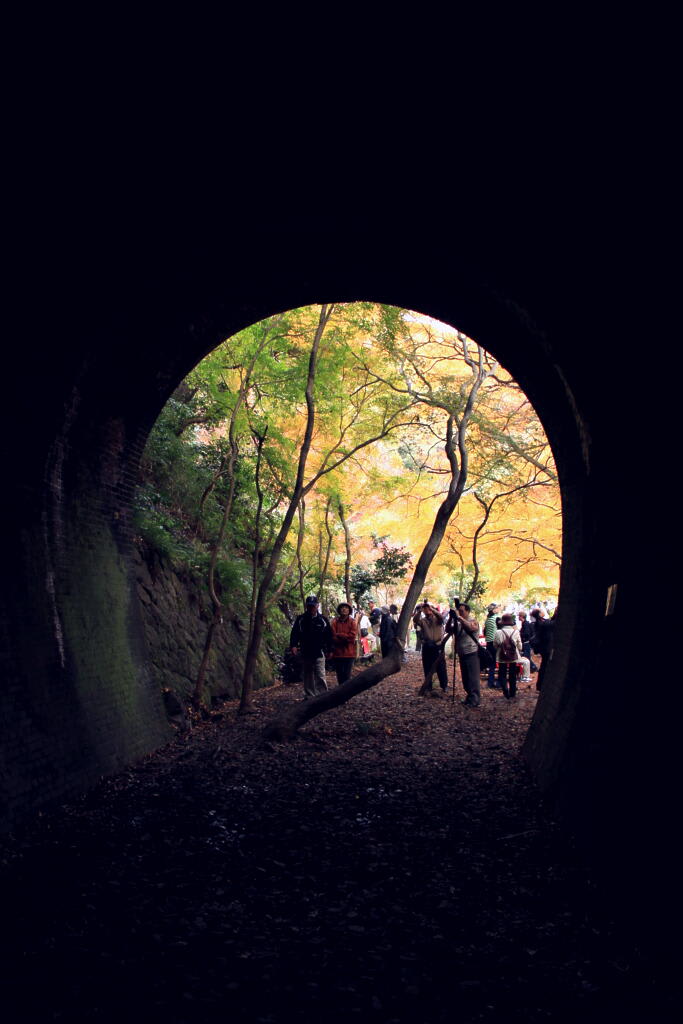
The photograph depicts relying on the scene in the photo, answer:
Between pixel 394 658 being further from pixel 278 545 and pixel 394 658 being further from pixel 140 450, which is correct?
pixel 140 450

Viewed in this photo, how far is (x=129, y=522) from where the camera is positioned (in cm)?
840

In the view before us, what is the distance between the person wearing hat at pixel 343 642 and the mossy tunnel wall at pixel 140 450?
13.6 ft

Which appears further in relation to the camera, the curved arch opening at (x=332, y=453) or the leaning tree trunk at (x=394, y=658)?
the curved arch opening at (x=332, y=453)

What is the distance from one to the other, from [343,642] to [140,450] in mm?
5445

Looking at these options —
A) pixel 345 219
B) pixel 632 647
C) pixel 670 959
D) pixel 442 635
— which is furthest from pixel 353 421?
pixel 670 959

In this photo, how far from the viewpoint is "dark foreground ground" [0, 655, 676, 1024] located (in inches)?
110

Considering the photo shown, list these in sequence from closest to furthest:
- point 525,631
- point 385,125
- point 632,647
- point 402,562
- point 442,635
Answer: point 632,647, point 385,125, point 442,635, point 525,631, point 402,562

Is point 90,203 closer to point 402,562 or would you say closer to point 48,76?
point 48,76

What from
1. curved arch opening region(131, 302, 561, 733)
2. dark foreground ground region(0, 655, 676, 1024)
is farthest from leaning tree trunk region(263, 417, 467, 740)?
dark foreground ground region(0, 655, 676, 1024)

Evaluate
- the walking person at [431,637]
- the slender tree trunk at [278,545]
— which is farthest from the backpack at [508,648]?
the slender tree trunk at [278,545]

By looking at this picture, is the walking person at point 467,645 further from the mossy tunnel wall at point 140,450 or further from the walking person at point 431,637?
the mossy tunnel wall at point 140,450

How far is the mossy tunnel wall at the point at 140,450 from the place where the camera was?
15.9ft

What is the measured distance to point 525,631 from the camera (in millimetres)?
19734

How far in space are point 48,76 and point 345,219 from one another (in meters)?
2.86
